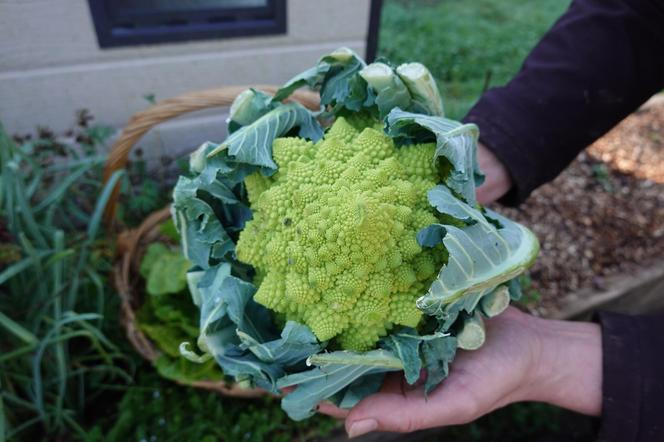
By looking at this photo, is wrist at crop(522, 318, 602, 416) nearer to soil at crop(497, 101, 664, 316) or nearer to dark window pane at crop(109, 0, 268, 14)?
soil at crop(497, 101, 664, 316)

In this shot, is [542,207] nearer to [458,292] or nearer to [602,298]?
[602,298]

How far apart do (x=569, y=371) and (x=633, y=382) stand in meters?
0.11

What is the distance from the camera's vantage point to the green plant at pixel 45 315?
110 cm

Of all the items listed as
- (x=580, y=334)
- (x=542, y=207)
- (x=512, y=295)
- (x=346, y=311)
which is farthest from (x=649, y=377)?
(x=542, y=207)

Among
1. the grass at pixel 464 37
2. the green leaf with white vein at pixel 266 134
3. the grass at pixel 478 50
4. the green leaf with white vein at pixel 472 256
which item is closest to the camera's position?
the green leaf with white vein at pixel 472 256

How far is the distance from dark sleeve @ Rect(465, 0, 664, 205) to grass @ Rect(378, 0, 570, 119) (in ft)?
2.82

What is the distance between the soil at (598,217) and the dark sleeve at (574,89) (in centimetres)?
52

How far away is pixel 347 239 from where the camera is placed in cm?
83

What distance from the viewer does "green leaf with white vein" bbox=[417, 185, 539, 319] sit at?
30.8 inches

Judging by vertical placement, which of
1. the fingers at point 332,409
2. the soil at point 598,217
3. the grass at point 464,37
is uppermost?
the grass at point 464,37

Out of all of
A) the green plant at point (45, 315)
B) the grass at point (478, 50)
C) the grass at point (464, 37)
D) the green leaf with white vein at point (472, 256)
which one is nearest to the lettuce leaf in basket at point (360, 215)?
the green leaf with white vein at point (472, 256)

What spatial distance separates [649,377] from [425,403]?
17.6 inches

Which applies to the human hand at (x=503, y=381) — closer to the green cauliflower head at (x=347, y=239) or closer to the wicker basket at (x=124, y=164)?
the green cauliflower head at (x=347, y=239)

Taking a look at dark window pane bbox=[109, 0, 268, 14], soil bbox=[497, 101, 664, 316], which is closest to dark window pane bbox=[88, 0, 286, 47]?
dark window pane bbox=[109, 0, 268, 14]
